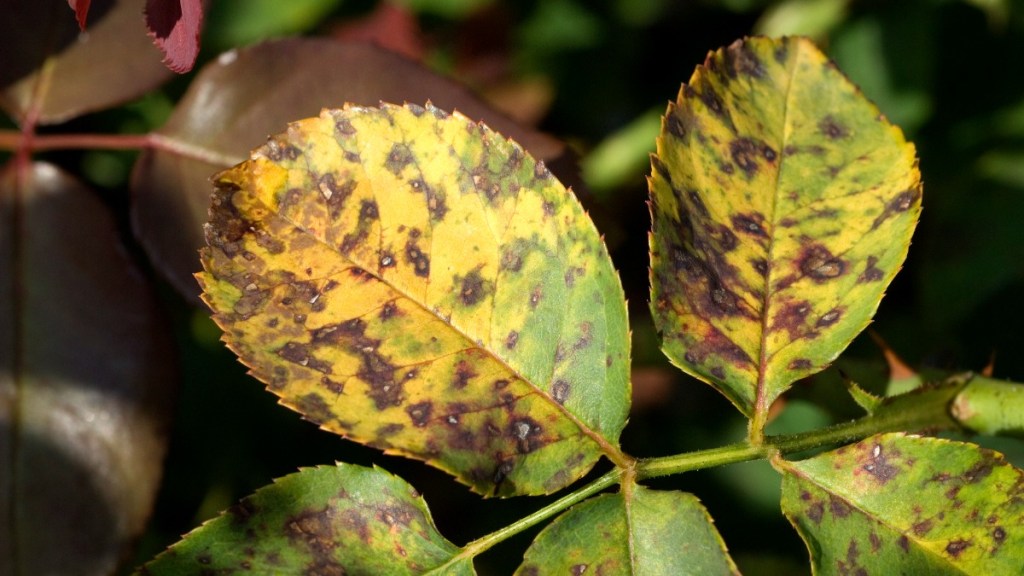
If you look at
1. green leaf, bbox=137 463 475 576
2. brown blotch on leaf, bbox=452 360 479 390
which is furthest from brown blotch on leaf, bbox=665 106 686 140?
green leaf, bbox=137 463 475 576

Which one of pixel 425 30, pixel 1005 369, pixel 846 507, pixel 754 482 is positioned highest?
pixel 425 30

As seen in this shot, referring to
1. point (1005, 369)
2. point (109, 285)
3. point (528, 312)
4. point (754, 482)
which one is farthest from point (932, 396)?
point (109, 285)

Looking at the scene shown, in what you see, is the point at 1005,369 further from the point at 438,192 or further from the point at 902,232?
the point at 438,192

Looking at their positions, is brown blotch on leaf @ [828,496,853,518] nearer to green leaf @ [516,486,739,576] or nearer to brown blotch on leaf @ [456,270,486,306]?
green leaf @ [516,486,739,576]

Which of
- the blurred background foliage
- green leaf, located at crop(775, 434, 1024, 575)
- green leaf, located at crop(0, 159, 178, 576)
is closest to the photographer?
green leaf, located at crop(775, 434, 1024, 575)

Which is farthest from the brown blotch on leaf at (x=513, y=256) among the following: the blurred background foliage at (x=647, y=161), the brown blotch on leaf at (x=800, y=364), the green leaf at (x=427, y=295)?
the blurred background foliage at (x=647, y=161)

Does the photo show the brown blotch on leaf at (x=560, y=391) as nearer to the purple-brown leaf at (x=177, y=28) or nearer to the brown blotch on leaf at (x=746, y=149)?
the brown blotch on leaf at (x=746, y=149)
